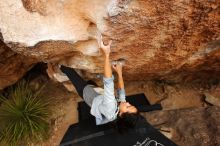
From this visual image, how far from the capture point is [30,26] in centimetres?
308

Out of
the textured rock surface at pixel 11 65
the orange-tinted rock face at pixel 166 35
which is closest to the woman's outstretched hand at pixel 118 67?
the orange-tinted rock face at pixel 166 35

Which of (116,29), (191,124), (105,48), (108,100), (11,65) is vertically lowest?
(191,124)

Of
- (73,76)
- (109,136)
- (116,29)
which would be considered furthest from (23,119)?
(116,29)

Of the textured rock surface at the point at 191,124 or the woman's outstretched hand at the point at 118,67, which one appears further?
the textured rock surface at the point at 191,124

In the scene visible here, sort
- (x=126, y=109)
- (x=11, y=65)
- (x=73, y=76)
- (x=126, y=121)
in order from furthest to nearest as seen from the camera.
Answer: (x=11, y=65) < (x=73, y=76) < (x=126, y=121) < (x=126, y=109)

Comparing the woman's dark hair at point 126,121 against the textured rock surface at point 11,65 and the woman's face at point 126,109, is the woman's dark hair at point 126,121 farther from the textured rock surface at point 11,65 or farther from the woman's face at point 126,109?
the textured rock surface at point 11,65

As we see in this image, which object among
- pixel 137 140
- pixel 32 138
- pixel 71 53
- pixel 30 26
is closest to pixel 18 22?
pixel 30 26

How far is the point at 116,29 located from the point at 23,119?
2067mm

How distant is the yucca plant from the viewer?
4.46 metres

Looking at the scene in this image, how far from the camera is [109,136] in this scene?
3709 millimetres

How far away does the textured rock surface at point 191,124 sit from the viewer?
378 centimetres

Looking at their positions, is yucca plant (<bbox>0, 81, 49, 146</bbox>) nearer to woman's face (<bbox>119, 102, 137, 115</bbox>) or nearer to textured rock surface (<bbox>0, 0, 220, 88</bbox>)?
textured rock surface (<bbox>0, 0, 220, 88</bbox>)

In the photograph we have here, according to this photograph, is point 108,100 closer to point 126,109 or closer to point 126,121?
point 126,109

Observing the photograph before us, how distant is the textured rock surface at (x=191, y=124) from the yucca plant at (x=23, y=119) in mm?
1409
